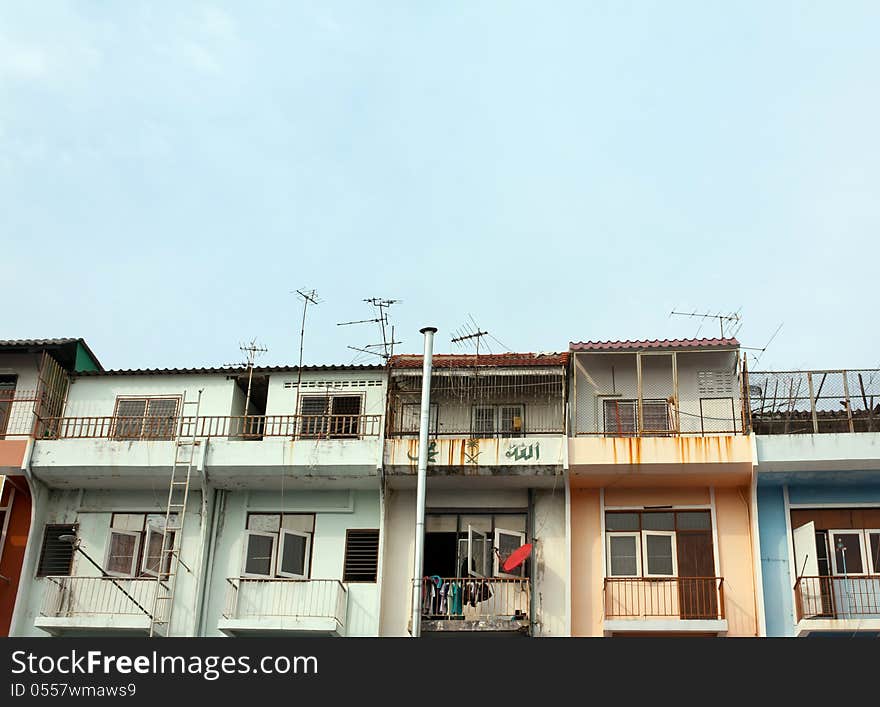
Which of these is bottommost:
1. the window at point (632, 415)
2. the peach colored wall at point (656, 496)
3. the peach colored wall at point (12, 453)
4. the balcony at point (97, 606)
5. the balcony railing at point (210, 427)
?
the balcony at point (97, 606)

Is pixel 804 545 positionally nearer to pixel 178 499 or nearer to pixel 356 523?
pixel 356 523

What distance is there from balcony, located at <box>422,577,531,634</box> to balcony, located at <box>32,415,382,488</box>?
2.83 m

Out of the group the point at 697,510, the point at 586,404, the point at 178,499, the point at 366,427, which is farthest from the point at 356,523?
the point at 697,510

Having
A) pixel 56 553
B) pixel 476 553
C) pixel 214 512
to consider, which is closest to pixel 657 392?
pixel 476 553

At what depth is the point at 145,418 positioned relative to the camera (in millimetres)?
25797

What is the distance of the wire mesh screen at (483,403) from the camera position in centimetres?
2530

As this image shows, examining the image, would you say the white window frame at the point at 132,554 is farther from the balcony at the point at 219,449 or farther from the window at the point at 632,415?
the window at the point at 632,415

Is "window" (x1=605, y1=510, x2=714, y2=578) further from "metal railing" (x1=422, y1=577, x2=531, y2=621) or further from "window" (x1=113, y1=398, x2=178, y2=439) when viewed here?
"window" (x1=113, y1=398, x2=178, y2=439)

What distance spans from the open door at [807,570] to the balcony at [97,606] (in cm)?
1310

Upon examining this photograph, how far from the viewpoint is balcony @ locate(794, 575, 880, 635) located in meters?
22.2

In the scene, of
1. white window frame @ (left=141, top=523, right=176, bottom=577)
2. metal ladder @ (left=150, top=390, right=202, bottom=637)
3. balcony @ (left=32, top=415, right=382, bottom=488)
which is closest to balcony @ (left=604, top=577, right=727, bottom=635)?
balcony @ (left=32, top=415, right=382, bottom=488)

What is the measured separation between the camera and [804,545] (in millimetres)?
23312

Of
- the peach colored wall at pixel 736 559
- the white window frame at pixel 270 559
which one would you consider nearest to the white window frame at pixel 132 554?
the white window frame at pixel 270 559

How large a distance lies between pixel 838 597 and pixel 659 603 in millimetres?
3422
